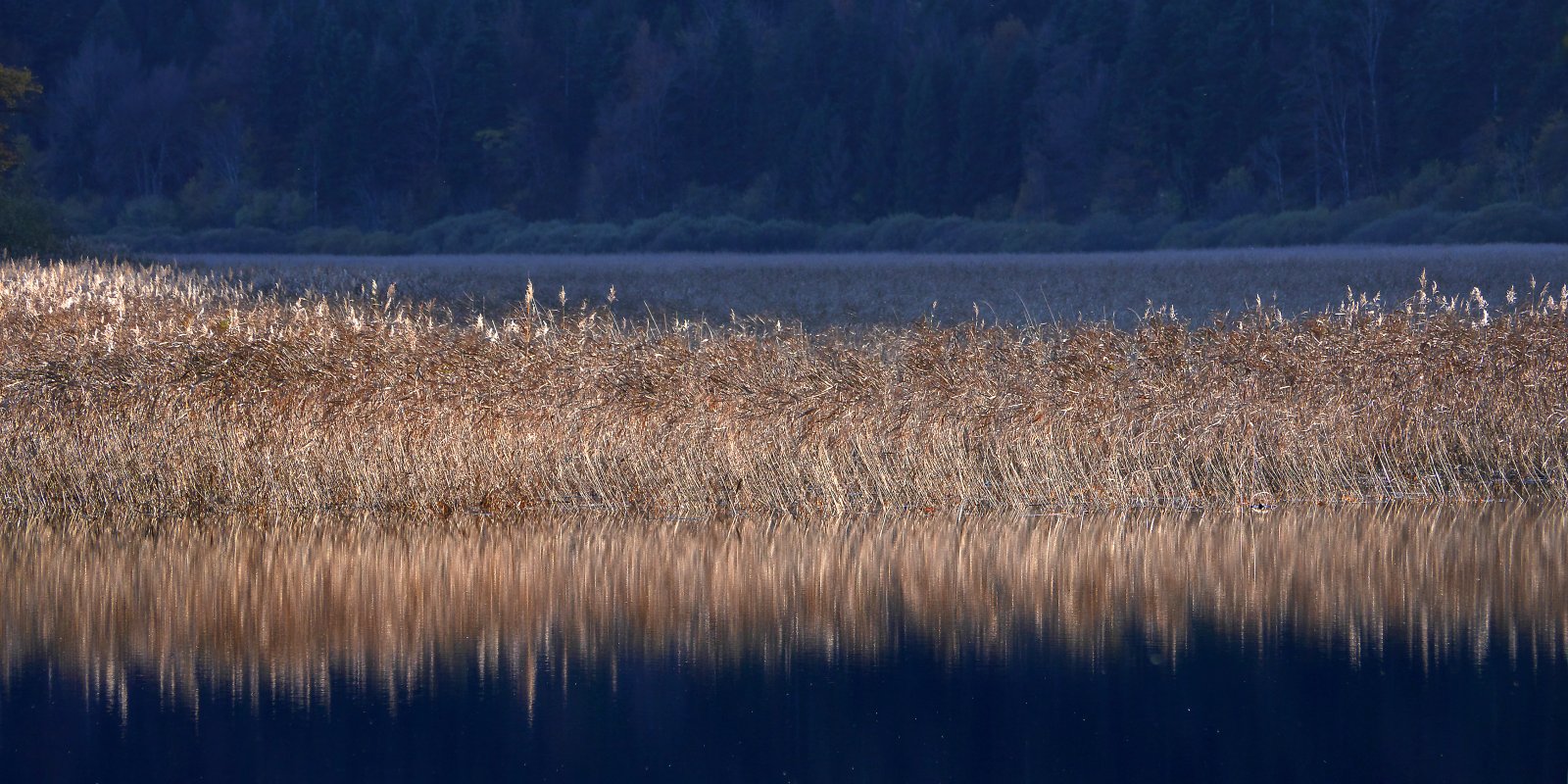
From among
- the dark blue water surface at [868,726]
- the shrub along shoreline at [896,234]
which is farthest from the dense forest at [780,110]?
the dark blue water surface at [868,726]

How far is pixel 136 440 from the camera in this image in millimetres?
13391

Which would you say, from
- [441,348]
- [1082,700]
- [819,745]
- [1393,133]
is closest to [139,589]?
[441,348]

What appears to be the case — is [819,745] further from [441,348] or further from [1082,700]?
[441,348]

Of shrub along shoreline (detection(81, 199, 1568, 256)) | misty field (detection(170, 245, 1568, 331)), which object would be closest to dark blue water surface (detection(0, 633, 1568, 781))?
misty field (detection(170, 245, 1568, 331))

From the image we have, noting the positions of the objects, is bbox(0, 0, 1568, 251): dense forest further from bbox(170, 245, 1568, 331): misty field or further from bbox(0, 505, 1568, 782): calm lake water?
bbox(0, 505, 1568, 782): calm lake water

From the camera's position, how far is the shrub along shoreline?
4409 cm

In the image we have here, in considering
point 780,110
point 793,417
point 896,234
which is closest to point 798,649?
point 793,417

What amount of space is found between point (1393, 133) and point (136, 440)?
166ft

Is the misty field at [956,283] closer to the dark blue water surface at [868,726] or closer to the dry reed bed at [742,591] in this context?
the dry reed bed at [742,591]

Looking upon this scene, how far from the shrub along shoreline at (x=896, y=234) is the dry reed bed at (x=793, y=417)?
29366 millimetres

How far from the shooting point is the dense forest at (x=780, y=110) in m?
55.7

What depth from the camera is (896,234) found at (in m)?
52.7

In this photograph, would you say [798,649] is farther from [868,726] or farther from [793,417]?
[793,417]

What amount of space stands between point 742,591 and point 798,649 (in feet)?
4.41
